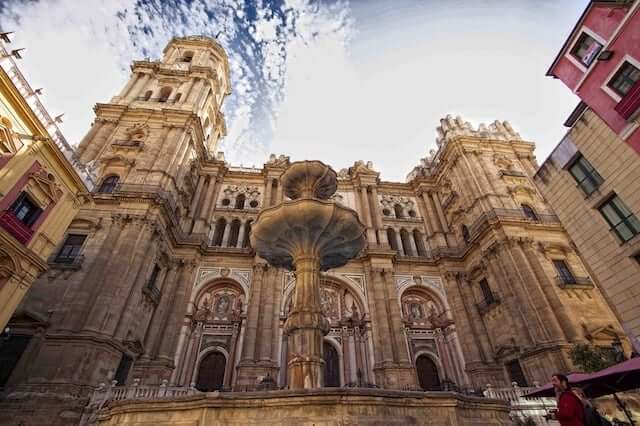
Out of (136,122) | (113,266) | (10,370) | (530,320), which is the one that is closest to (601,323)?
(530,320)

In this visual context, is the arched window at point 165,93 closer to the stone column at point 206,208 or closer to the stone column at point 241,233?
the stone column at point 206,208

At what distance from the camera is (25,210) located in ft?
34.2

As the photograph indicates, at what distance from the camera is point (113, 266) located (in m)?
Answer: 14.1

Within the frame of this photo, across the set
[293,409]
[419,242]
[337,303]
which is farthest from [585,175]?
[337,303]

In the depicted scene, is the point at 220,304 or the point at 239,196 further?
the point at 239,196

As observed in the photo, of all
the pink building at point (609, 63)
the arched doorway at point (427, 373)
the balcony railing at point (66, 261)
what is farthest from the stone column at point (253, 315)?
the pink building at point (609, 63)

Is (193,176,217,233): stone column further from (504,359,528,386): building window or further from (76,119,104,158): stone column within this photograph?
(504,359,528,386): building window

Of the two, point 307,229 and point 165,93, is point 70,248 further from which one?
point 165,93

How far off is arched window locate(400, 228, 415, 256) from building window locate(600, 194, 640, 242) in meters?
12.7

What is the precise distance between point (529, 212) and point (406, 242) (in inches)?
322

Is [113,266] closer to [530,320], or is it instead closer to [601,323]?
[530,320]

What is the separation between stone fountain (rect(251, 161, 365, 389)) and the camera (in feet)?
25.8

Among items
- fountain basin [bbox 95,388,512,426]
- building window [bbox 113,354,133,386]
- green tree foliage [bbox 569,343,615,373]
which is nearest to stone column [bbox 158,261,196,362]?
building window [bbox 113,354,133,386]

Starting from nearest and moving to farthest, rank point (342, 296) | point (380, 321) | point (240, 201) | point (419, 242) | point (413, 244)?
1. point (380, 321)
2. point (342, 296)
3. point (413, 244)
4. point (419, 242)
5. point (240, 201)
